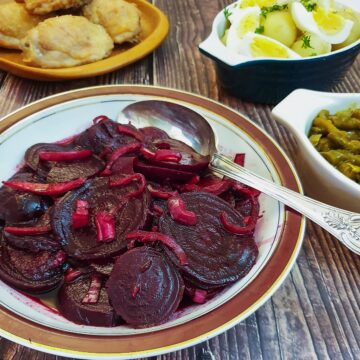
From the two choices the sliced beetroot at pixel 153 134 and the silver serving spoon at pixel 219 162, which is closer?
the silver serving spoon at pixel 219 162

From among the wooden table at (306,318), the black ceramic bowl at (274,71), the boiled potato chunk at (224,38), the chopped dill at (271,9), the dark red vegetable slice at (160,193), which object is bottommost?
the wooden table at (306,318)

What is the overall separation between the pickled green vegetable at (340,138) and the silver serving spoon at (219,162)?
0.87 feet

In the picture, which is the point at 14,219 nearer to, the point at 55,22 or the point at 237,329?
the point at 237,329

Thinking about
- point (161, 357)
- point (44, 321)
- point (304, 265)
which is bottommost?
point (304, 265)

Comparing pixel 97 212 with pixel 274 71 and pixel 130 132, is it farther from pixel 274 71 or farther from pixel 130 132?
pixel 274 71

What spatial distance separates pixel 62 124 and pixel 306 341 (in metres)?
1.12

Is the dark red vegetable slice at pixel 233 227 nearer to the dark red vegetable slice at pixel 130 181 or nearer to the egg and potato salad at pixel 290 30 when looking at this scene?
the dark red vegetable slice at pixel 130 181

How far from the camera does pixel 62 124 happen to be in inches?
61.6

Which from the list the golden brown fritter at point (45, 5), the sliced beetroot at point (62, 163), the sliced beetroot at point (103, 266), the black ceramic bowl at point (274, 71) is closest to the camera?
the sliced beetroot at point (103, 266)

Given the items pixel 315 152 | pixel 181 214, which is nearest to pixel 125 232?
pixel 181 214

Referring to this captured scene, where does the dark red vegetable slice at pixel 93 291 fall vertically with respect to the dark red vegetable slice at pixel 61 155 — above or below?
below

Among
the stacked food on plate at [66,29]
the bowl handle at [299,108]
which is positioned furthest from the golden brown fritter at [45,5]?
the bowl handle at [299,108]

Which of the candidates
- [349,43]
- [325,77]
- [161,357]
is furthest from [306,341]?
[349,43]

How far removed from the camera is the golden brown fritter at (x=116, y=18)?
2332 mm
